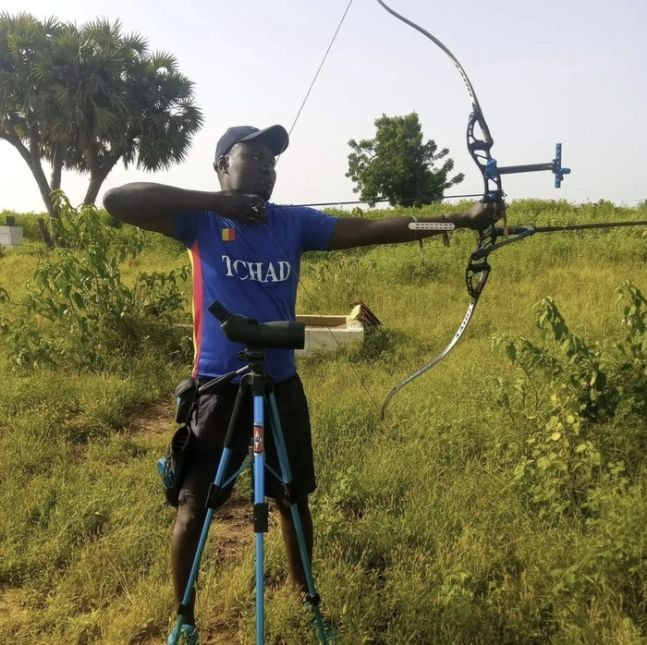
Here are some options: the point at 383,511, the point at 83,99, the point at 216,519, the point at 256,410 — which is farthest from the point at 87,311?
the point at 83,99

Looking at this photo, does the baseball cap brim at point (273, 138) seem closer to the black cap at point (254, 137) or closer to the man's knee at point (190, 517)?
the black cap at point (254, 137)

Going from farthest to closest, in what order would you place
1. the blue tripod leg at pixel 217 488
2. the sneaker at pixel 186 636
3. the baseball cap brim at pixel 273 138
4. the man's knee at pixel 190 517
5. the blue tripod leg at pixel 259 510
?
the baseball cap brim at pixel 273 138 < the man's knee at pixel 190 517 < the sneaker at pixel 186 636 < the blue tripod leg at pixel 217 488 < the blue tripod leg at pixel 259 510

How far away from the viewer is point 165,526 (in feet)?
9.38

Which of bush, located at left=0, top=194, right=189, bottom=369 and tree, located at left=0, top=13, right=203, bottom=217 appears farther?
tree, located at left=0, top=13, right=203, bottom=217

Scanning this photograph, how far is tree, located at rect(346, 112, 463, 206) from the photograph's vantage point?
2294 centimetres

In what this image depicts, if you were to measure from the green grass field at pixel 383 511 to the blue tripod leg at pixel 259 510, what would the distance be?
66cm

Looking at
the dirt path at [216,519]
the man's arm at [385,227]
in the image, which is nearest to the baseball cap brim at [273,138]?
the man's arm at [385,227]

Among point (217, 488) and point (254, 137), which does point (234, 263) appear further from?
point (217, 488)

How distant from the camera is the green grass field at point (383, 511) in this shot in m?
2.19

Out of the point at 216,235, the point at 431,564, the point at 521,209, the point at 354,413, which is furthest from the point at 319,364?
the point at 521,209

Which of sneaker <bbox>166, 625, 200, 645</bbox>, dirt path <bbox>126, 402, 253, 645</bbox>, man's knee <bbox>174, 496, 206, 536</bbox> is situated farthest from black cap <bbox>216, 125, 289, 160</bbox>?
dirt path <bbox>126, 402, 253, 645</bbox>

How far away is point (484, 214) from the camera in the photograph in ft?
6.86

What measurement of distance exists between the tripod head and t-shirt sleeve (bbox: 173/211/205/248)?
50 cm

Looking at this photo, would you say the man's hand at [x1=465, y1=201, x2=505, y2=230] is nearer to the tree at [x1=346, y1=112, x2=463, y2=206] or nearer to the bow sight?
the bow sight
